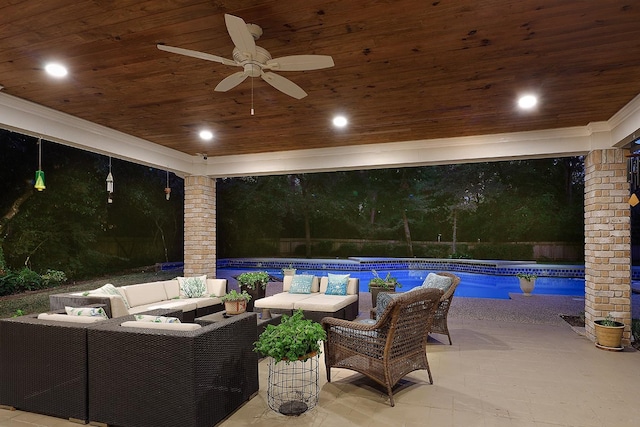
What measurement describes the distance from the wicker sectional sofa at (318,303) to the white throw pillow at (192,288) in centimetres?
91

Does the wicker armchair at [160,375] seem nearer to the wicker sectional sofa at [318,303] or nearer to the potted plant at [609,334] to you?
the wicker sectional sofa at [318,303]

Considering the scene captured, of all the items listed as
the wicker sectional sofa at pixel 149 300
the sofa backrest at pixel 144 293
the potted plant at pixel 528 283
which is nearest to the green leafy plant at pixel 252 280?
the wicker sectional sofa at pixel 149 300

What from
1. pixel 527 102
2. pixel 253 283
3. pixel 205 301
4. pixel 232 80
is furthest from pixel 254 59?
pixel 253 283

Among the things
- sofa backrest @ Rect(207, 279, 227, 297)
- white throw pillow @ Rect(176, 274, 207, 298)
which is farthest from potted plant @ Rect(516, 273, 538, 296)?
white throw pillow @ Rect(176, 274, 207, 298)

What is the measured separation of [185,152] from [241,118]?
91.8 inches

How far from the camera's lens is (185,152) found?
6.48m

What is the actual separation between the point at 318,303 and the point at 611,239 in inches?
149

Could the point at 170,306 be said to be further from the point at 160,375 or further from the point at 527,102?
the point at 527,102

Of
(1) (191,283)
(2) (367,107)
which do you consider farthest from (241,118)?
(1) (191,283)

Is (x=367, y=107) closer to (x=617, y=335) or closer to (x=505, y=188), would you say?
(x=617, y=335)

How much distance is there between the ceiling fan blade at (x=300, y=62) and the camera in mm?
2391

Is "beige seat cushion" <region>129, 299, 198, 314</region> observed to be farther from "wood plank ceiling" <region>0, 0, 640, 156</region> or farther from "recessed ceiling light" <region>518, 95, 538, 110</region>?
"recessed ceiling light" <region>518, 95, 538, 110</region>

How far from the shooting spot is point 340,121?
4.66m

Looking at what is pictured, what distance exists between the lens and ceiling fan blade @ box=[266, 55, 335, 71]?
2.39 meters
